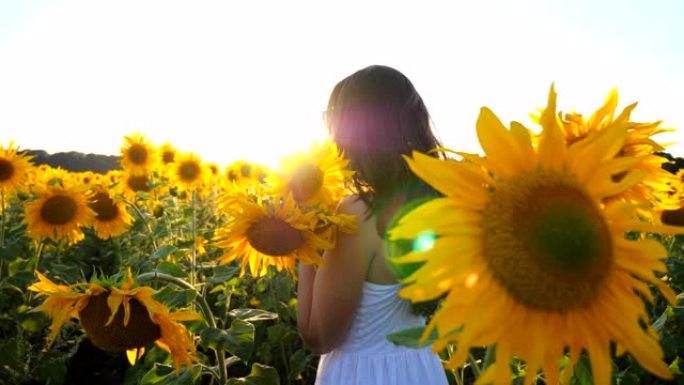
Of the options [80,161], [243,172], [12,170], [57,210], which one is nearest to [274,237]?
[57,210]

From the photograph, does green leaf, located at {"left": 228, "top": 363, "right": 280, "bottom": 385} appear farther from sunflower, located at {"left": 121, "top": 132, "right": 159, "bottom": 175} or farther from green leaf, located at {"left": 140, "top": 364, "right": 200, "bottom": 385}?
sunflower, located at {"left": 121, "top": 132, "right": 159, "bottom": 175}

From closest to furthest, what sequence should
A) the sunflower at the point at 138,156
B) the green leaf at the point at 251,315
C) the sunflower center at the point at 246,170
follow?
the green leaf at the point at 251,315 → the sunflower at the point at 138,156 → the sunflower center at the point at 246,170

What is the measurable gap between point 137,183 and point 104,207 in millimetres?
1939

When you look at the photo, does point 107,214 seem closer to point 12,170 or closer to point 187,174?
point 12,170

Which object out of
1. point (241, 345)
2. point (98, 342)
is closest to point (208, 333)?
point (241, 345)

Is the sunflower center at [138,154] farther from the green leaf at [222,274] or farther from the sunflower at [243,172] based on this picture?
the green leaf at [222,274]

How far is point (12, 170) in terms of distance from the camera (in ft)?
16.9

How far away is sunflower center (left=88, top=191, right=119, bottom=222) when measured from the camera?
482cm

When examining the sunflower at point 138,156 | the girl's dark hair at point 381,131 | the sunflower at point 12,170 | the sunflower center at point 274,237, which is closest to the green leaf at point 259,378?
the sunflower center at point 274,237

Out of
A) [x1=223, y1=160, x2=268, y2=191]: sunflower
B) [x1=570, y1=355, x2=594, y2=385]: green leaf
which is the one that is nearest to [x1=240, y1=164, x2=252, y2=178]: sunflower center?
[x1=223, y1=160, x2=268, y2=191]: sunflower

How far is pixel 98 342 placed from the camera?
Answer: 67.4 inches

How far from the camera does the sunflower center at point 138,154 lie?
7.04m

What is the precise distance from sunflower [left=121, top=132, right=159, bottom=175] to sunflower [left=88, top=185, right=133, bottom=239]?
200cm

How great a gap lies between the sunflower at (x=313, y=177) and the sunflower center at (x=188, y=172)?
4.66 meters
